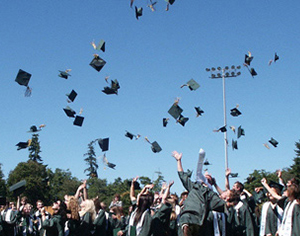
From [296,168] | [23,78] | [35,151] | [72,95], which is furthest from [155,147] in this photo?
[35,151]

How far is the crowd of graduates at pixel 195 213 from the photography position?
6.46m

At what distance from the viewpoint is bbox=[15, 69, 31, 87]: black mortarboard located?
11.2m

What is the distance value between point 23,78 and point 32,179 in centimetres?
4297

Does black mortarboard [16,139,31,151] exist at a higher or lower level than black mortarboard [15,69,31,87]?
lower

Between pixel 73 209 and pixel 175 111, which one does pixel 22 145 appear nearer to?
pixel 175 111

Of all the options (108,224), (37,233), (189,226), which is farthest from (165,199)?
(37,233)

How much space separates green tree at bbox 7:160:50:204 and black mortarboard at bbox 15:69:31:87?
4035cm

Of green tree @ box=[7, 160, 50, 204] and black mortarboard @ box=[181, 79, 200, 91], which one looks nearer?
black mortarboard @ box=[181, 79, 200, 91]

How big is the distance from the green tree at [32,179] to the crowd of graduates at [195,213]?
43335 millimetres

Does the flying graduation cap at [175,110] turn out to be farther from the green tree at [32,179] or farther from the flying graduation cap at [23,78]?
the green tree at [32,179]

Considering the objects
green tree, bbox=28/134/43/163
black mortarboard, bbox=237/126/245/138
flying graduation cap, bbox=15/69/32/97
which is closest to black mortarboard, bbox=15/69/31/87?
flying graduation cap, bbox=15/69/32/97

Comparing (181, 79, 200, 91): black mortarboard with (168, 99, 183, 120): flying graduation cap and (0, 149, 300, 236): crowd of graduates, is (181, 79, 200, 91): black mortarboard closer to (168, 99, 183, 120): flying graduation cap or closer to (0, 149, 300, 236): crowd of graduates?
(168, 99, 183, 120): flying graduation cap

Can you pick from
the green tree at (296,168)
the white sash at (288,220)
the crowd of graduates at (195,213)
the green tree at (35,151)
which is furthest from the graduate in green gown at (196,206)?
the green tree at (35,151)

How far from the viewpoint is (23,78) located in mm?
11344
